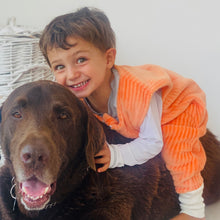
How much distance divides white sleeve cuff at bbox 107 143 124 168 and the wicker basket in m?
0.57

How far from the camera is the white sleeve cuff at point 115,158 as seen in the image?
1.10m

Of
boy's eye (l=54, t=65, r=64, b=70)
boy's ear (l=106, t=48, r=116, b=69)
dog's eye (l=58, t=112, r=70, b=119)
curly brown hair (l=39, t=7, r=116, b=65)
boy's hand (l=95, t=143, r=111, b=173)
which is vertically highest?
curly brown hair (l=39, t=7, r=116, b=65)

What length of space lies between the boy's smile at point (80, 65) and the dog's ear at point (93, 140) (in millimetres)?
215

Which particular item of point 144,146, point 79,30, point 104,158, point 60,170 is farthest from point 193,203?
point 79,30

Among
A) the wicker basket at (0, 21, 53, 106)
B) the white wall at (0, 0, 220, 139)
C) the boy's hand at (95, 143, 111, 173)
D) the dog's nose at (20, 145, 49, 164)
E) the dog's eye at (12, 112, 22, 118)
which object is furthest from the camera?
the white wall at (0, 0, 220, 139)

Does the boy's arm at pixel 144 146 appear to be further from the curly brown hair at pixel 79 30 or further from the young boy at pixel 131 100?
the curly brown hair at pixel 79 30

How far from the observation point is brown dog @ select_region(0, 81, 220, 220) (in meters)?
0.83

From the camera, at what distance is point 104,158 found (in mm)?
1093

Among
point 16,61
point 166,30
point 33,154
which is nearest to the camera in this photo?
point 33,154

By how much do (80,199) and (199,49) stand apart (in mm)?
1440

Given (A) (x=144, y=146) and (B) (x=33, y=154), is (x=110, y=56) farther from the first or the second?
(B) (x=33, y=154)

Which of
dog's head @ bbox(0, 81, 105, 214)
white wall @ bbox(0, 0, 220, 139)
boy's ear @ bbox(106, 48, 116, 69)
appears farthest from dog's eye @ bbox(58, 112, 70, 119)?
white wall @ bbox(0, 0, 220, 139)

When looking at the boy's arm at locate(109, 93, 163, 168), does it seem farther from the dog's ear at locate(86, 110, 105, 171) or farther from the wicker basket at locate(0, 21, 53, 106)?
the wicker basket at locate(0, 21, 53, 106)

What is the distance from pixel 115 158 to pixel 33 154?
1.39ft
